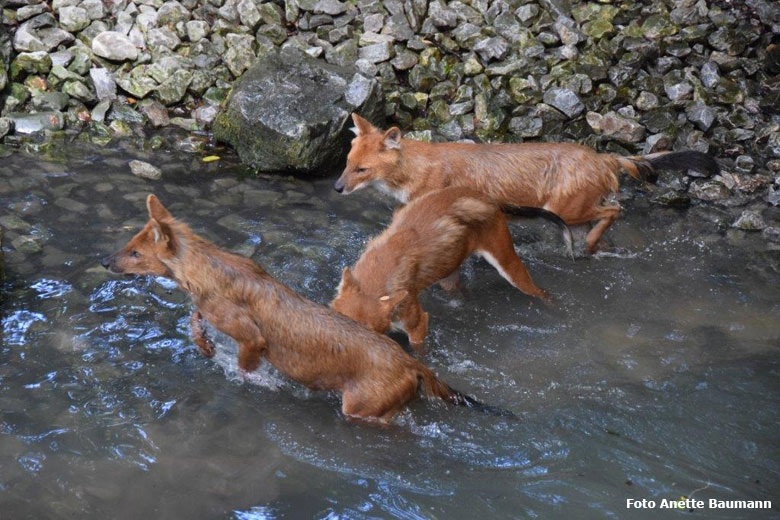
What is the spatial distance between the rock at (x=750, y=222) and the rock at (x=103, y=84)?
26.1 feet

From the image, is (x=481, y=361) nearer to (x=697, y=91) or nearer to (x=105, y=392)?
(x=105, y=392)

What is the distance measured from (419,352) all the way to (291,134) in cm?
370

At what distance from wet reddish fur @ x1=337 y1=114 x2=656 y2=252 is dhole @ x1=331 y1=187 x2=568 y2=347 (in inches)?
39.0

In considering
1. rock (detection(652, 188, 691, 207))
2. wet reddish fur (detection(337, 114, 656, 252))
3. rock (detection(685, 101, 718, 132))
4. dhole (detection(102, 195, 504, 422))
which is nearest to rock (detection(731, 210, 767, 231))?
rock (detection(652, 188, 691, 207))

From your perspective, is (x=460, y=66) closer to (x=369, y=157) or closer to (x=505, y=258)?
(x=369, y=157)

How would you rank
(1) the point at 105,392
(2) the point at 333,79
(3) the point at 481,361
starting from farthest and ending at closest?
(2) the point at 333,79, (3) the point at 481,361, (1) the point at 105,392

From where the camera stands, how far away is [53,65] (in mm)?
10391

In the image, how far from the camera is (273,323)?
19.2 feet

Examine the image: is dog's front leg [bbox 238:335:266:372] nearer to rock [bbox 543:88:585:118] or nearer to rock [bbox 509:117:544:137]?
rock [bbox 509:117:544:137]

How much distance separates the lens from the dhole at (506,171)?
804 centimetres

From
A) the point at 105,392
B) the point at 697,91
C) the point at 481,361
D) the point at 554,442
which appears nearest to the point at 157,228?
the point at 105,392

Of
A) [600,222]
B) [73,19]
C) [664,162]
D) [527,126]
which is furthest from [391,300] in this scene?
[73,19]

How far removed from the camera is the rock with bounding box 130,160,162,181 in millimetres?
9047

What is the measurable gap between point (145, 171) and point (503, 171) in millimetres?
4112
